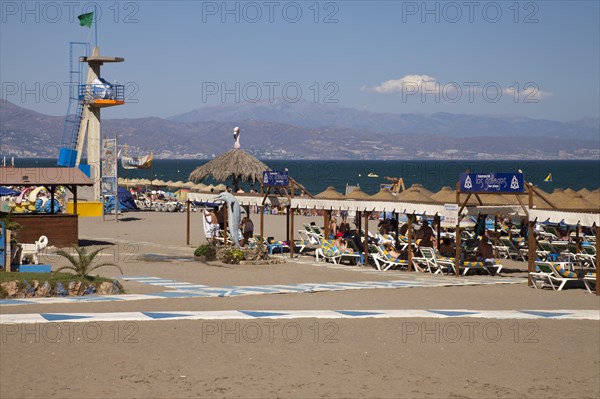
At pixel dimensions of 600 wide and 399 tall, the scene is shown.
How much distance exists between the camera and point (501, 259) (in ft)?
78.4

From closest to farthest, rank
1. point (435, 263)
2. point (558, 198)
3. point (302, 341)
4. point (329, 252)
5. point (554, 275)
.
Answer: point (302, 341) < point (554, 275) < point (435, 263) < point (329, 252) < point (558, 198)

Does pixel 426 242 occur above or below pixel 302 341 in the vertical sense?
above

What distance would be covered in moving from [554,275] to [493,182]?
2.24 meters

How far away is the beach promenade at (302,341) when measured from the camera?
891cm

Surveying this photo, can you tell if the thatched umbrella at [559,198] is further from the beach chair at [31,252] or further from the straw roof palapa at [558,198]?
the beach chair at [31,252]

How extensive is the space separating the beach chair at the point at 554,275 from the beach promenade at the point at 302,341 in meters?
0.34

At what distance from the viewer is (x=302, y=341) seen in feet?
36.1

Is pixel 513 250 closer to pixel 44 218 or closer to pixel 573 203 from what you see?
pixel 573 203

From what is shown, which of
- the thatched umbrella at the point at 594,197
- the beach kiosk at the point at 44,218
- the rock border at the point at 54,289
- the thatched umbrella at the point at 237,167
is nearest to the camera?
the rock border at the point at 54,289

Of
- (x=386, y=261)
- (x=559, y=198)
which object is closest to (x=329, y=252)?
(x=386, y=261)

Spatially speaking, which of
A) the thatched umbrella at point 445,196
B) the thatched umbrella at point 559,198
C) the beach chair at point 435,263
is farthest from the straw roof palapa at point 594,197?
the beach chair at point 435,263

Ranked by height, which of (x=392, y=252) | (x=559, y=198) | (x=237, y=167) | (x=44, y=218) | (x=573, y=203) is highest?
(x=237, y=167)

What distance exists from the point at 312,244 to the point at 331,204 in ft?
9.96

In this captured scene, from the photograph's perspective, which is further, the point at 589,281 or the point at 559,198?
the point at 559,198
